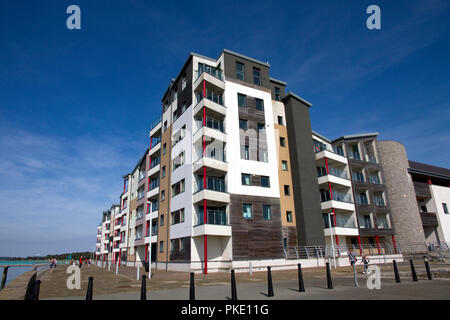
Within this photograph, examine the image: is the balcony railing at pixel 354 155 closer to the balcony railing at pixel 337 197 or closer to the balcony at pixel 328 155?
the balcony at pixel 328 155

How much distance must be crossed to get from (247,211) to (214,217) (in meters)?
3.73

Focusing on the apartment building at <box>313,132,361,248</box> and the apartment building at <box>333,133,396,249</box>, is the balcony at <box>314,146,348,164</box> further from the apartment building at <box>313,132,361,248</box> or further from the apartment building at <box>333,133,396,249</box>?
the apartment building at <box>333,133,396,249</box>

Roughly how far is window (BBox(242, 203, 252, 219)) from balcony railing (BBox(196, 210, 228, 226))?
1908 millimetres

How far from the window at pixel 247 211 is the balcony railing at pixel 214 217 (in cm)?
191

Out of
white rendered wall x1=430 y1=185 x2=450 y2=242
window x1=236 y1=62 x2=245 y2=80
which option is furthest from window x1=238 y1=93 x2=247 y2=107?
white rendered wall x1=430 y1=185 x2=450 y2=242

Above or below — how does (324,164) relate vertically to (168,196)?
above

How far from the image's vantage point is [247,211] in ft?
89.5

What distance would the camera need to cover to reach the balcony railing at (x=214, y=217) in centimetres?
2498

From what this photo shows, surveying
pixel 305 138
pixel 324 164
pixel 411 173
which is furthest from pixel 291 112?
pixel 411 173

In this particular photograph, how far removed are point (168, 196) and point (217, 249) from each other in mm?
9098

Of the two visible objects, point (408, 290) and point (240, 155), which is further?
point (240, 155)

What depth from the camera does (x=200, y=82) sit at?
95.1 feet

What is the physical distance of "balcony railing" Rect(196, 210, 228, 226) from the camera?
2498 cm
